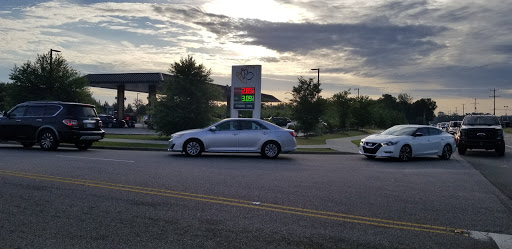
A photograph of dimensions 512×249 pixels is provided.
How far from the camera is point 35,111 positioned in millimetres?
17031

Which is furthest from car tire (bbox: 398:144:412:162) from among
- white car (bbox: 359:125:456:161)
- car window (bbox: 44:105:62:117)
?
car window (bbox: 44:105:62:117)

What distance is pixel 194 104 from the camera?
87.4 feet

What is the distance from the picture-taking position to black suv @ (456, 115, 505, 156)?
19.3m

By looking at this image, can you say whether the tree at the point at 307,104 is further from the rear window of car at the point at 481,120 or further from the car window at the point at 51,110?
the car window at the point at 51,110

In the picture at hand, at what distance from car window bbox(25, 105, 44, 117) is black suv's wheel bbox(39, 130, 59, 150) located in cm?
81

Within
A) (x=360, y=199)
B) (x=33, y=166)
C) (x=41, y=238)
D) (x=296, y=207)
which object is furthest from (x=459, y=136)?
(x=41, y=238)

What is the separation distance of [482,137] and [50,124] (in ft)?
62.7

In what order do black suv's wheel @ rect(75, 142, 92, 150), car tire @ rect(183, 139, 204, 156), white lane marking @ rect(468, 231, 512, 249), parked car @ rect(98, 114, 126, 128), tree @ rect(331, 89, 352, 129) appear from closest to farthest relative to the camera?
white lane marking @ rect(468, 231, 512, 249)
car tire @ rect(183, 139, 204, 156)
black suv's wheel @ rect(75, 142, 92, 150)
parked car @ rect(98, 114, 126, 128)
tree @ rect(331, 89, 352, 129)

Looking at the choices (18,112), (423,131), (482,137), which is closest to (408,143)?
(423,131)

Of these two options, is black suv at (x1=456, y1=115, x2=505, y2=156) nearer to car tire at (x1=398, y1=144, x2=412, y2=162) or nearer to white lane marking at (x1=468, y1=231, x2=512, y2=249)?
car tire at (x1=398, y1=144, x2=412, y2=162)

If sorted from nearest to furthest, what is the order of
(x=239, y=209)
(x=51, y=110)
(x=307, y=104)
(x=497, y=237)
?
(x=497, y=237), (x=239, y=209), (x=51, y=110), (x=307, y=104)

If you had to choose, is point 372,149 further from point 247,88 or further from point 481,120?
point 247,88

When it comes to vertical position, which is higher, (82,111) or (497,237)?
(82,111)

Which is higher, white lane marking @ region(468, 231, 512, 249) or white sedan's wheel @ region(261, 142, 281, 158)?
white sedan's wheel @ region(261, 142, 281, 158)
